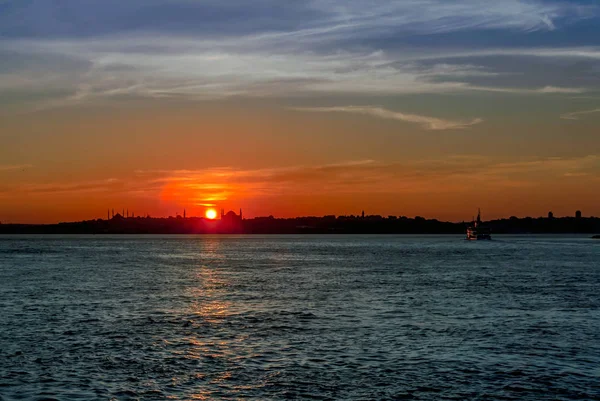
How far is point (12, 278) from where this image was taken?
263 ft

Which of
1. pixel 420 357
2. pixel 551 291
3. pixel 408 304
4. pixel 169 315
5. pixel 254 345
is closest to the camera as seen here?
pixel 420 357

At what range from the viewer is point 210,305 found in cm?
5309

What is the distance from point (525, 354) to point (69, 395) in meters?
19.0

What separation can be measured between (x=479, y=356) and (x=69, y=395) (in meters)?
16.9

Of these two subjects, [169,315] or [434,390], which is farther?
[169,315]

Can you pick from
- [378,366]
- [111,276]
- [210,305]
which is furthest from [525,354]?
[111,276]

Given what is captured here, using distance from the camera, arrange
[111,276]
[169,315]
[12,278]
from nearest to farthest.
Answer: [169,315] → [12,278] → [111,276]

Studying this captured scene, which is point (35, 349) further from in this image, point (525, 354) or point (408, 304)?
point (408, 304)

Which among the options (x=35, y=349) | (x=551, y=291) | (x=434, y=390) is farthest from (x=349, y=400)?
(x=551, y=291)

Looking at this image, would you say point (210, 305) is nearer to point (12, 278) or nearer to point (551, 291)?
point (551, 291)

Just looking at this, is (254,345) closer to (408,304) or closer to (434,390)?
(434,390)

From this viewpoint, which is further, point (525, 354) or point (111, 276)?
point (111, 276)

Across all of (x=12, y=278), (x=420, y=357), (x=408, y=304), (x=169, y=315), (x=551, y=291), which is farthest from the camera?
(x=12, y=278)

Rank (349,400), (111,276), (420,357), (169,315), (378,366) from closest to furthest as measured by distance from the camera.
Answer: (349,400) < (378,366) < (420,357) < (169,315) < (111,276)
